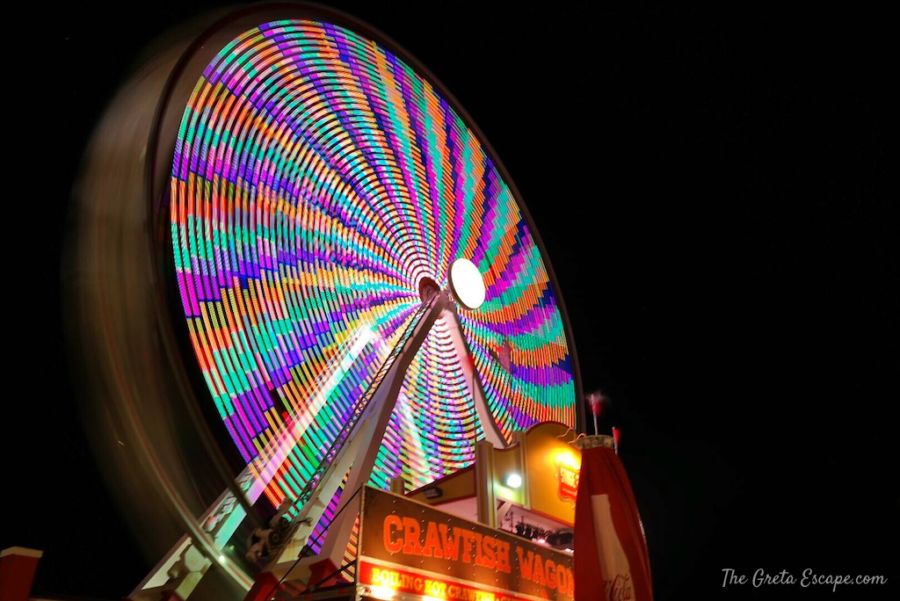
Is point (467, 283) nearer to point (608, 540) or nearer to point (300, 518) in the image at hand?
point (300, 518)

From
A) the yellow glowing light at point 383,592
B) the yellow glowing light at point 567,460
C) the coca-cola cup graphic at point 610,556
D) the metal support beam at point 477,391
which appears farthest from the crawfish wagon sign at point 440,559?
the metal support beam at point 477,391

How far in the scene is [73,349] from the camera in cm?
578

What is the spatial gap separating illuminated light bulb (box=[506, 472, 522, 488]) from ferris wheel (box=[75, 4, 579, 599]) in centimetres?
132

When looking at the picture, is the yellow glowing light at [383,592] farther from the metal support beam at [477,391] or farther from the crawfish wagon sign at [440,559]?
the metal support beam at [477,391]

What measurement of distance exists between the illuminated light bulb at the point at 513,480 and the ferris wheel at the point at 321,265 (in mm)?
1321

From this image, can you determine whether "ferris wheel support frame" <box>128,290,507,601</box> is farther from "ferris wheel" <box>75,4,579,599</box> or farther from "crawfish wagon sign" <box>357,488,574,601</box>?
"crawfish wagon sign" <box>357,488,574,601</box>

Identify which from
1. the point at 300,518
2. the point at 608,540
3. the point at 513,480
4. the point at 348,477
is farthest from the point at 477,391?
the point at 608,540

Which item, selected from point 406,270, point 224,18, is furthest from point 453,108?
point 224,18

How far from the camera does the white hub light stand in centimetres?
936

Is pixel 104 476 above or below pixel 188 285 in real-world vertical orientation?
below

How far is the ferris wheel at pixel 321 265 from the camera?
587cm

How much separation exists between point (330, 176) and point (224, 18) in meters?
2.08

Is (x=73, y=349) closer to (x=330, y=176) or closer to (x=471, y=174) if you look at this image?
(x=330, y=176)

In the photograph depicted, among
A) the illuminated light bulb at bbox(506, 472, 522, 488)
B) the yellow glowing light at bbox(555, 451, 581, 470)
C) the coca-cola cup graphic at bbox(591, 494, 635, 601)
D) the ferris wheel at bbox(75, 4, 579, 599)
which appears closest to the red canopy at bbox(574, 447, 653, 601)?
the coca-cola cup graphic at bbox(591, 494, 635, 601)
